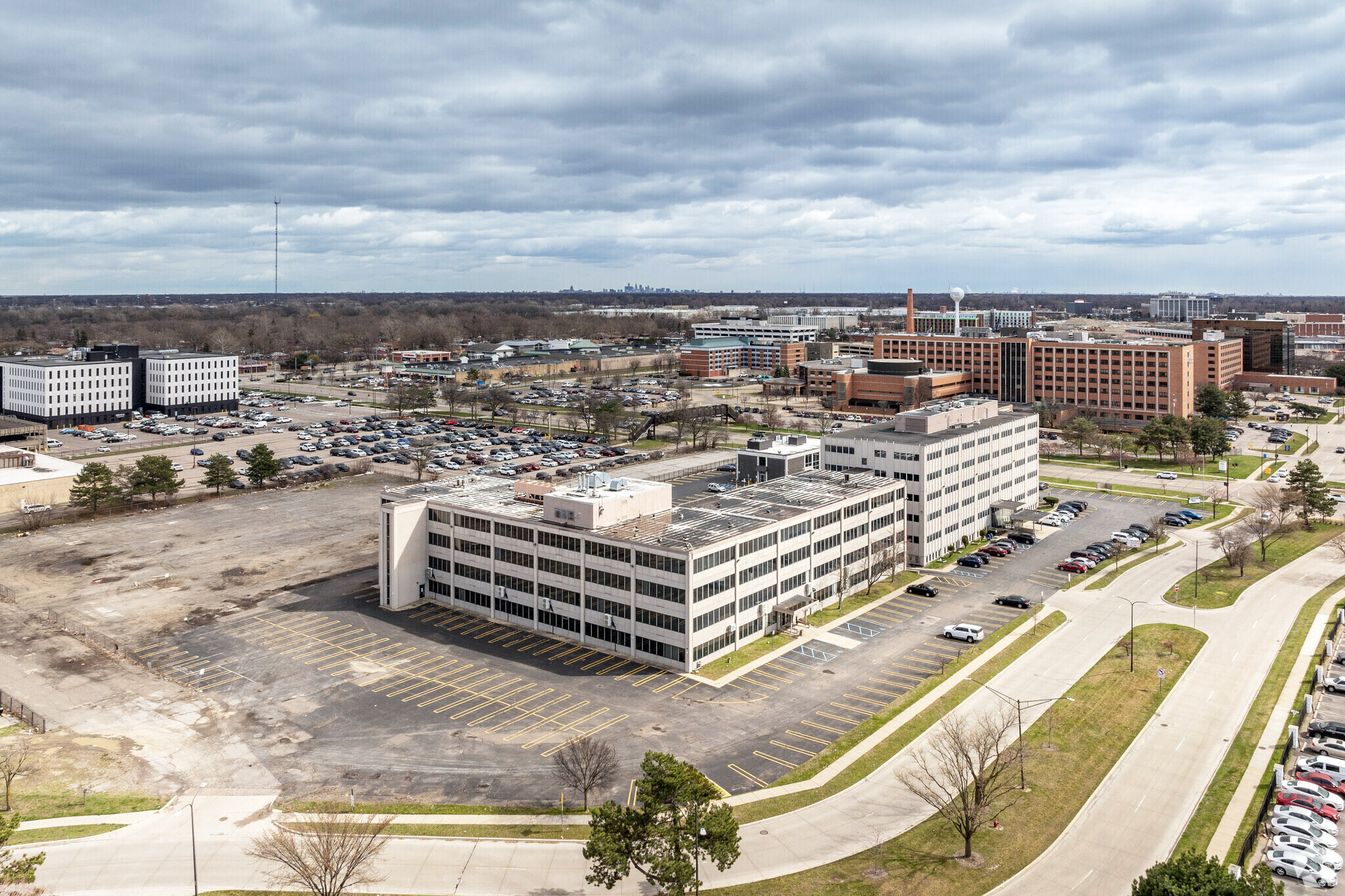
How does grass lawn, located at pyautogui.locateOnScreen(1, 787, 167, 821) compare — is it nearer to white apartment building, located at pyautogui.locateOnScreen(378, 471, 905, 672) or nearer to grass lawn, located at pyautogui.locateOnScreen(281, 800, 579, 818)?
grass lawn, located at pyautogui.locateOnScreen(281, 800, 579, 818)

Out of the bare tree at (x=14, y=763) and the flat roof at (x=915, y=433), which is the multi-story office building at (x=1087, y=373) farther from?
the bare tree at (x=14, y=763)

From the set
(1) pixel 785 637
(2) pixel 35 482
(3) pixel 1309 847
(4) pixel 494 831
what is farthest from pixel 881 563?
(2) pixel 35 482

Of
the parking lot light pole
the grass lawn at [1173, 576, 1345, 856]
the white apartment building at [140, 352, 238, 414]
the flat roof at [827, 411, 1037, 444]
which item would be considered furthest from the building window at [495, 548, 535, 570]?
the white apartment building at [140, 352, 238, 414]

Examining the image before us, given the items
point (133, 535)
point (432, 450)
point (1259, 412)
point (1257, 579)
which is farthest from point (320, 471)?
point (1259, 412)

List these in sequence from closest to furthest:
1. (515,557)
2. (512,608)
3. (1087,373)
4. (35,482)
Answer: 1. (515,557)
2. (512,608)
3. (35,482)
4. (1087,373)

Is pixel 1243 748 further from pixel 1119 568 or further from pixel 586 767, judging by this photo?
pixel 586 767

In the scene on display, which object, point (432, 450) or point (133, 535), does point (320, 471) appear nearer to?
point (432, 450)

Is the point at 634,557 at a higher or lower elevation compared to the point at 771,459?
lower

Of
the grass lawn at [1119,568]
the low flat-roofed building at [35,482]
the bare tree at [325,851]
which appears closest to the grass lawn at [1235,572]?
the grass lawn at [1119,568]
